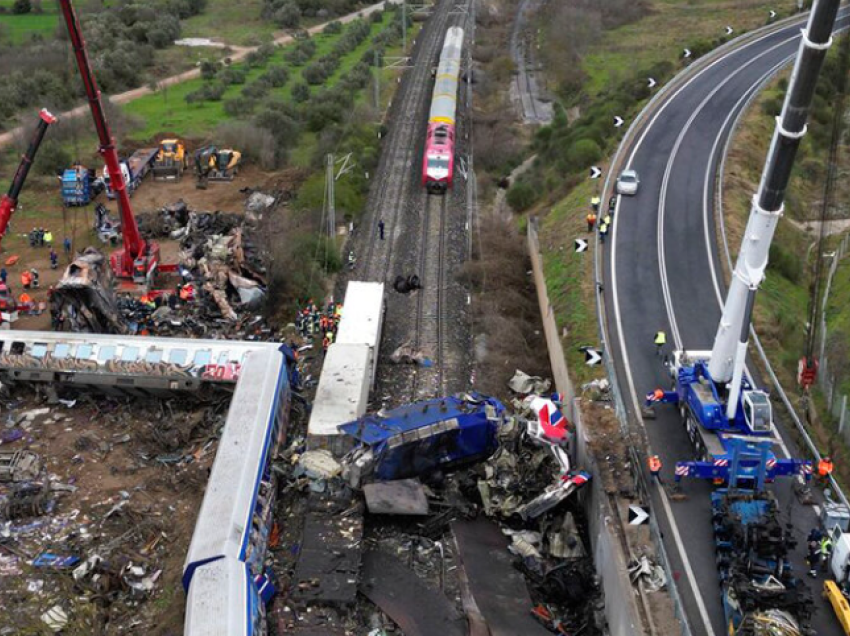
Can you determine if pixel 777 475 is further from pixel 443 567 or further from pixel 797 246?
pixel 797 246

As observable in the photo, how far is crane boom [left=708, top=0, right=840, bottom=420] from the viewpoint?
20.1 m

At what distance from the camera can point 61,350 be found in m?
31.5

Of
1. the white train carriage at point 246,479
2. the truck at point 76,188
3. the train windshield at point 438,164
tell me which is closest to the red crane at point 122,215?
the truck at point 76,188

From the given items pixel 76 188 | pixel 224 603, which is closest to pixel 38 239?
pixel 76 188

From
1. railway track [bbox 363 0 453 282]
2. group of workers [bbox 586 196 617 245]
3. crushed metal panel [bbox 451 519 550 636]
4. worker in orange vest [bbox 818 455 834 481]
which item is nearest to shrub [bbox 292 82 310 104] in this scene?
railway track [bbox 363 0 453 282]

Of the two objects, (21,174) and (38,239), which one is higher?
(21,174)

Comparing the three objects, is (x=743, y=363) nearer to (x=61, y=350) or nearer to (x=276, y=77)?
(x=61, y=350)

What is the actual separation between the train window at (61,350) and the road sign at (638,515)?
19547 millimetres

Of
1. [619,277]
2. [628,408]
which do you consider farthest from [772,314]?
[628,408]

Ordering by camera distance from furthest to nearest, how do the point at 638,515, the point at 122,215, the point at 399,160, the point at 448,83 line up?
1. the point at 448,83
2. the point at 399,160
3. the point at 122,215
4. the point at 638,515

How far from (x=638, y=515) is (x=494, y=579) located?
159 inches

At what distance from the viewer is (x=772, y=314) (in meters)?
34.7

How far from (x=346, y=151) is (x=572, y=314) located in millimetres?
24962

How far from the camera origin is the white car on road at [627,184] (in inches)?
1750
